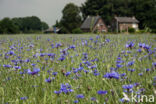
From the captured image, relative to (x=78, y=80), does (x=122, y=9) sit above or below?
above

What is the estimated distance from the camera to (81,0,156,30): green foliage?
5254 centimetres

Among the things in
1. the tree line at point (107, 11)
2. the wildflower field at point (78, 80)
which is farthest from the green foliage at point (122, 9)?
the wildflower field at point (78, 80)

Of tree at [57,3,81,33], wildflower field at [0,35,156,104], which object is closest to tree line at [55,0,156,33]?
tree at [57,3,81,33]

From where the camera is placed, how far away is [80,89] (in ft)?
7.36

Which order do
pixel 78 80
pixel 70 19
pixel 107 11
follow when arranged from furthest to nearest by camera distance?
pixel 107 11 → pixel 70 19 → pixel 78 80

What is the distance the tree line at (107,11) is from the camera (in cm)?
5230

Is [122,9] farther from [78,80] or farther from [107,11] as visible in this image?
[78,80]

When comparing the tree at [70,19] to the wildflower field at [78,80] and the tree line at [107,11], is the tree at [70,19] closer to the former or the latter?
the tree line at [107,11]

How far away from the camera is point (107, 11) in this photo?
55125 millimetres

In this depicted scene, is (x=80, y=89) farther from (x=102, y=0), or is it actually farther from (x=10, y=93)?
(x=102, y=0)

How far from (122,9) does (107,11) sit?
3.82 metres

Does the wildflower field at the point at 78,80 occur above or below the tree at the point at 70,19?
below

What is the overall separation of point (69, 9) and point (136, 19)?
55.0 ft

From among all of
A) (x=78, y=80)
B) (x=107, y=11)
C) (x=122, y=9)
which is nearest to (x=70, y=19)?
(x=107, y=11)
